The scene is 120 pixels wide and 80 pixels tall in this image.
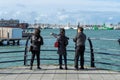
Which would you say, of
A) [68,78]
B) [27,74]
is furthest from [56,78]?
[27,74]

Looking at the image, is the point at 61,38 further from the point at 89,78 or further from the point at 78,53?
the point at 89,78

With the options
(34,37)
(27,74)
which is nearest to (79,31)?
(34,37)

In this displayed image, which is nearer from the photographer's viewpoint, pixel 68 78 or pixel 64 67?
pixel 68 78

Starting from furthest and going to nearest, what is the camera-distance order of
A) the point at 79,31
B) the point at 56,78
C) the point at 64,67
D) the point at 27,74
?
the point at 64,67 → the point at 79,31 → the point at 27,74 → the point at 56,78

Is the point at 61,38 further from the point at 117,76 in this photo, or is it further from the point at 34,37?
the point at 117,76

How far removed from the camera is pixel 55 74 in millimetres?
15344

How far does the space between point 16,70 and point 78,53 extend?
2661 millimetres

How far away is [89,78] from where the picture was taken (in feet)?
47.2

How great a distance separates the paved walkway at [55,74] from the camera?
47.3ft

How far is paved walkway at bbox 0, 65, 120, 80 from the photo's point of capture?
14.4 m

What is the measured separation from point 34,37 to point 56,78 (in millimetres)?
2878

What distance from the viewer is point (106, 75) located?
1520cm

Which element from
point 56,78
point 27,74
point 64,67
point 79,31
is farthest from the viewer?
point 64,67

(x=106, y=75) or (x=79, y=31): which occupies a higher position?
(x=79, y=31)
